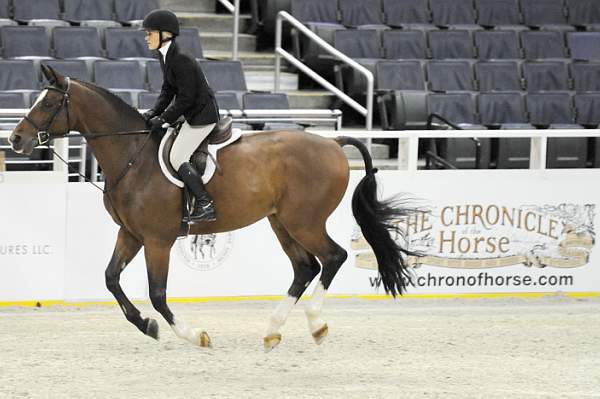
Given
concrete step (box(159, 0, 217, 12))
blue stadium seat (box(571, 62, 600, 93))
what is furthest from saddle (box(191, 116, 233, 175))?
blue stadium seat (box(571, 62, 600, 93))

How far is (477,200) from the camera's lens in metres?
9.96

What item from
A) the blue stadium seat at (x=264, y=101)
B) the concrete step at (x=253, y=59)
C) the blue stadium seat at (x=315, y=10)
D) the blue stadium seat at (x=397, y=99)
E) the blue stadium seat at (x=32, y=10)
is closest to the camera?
the blue stadium seat at (x=264, y=101)

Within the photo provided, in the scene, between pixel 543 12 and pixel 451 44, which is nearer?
pixel 451 44

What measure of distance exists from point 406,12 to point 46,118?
354 inches

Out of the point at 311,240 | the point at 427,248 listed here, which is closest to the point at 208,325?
the point at 311,240

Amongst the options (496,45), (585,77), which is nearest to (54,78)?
(496,45)

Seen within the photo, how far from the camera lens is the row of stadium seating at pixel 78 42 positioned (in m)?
12.5

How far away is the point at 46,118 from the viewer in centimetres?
740

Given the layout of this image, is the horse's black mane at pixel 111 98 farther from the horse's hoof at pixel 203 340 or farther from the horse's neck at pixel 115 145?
the horse's hoof at pixel 203 340

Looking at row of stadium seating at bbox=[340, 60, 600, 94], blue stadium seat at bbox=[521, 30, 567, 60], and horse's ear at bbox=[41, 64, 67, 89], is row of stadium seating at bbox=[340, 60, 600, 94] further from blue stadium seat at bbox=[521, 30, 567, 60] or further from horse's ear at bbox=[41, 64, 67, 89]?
horse's ear at bbox=[41, 64, 67, 89]

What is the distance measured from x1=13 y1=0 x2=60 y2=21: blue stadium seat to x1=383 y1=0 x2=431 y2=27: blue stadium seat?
4432mm

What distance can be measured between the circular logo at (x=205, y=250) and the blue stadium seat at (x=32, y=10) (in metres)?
5.15

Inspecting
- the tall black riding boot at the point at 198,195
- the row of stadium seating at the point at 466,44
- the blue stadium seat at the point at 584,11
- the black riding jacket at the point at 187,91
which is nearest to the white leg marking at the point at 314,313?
the tall black riding boot at the point at 198,195

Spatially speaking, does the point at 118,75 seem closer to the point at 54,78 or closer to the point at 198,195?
the point at 54,78
